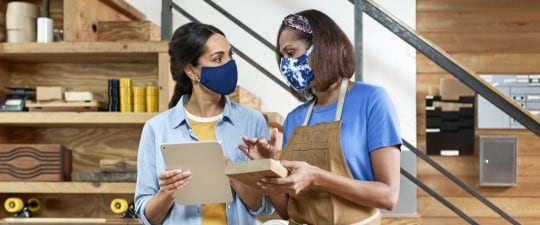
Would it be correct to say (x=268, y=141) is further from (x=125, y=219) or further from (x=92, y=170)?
(x=92, y=170)

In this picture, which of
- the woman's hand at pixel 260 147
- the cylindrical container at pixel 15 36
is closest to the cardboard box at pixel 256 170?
the woman's hand at pixel 260 147

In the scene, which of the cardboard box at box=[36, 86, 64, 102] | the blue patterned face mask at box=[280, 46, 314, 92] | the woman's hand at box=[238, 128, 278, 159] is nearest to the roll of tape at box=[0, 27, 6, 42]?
the cardboard box at box=[36, 86, 64, 102]

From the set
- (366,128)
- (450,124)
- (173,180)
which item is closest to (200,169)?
(173,180)

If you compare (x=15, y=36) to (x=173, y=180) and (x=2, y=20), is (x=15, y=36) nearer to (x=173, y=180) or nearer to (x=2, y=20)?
(x=2, y=20)

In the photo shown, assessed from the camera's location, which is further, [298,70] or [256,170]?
[298,70]

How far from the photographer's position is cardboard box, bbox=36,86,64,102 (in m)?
3.17

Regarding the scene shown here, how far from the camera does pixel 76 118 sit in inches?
122

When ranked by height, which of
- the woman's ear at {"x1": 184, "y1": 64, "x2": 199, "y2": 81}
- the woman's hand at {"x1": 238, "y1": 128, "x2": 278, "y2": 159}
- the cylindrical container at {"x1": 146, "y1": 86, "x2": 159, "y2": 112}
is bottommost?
the woman's hand at {"x1": 238, "y1": 128, "x2": 278, "y2": 159}

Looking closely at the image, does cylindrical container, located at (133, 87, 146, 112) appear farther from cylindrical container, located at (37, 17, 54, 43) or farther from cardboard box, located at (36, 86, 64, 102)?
cylindrical container, located at (37, 17, 54, 43)

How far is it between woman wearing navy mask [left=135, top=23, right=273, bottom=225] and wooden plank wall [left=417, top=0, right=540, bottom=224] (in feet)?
10.0

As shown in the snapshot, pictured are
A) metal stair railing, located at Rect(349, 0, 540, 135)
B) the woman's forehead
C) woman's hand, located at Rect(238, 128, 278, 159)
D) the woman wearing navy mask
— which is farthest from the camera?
metal stair railing, located at Rect(349, 0, 540, 135)

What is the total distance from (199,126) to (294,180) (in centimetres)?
68

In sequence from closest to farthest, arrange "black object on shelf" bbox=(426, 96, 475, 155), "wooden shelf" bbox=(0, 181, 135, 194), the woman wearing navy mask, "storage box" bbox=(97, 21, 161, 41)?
the woman wearing navy mask
"wooden shelf" bbox=(0, 181, 135, 194)
"storage box" bbox=(97, 21, 161, 41)
"black object on shelf" bbox=(426, 96, 475, 155)

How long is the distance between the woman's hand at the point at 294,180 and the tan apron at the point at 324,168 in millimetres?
90
